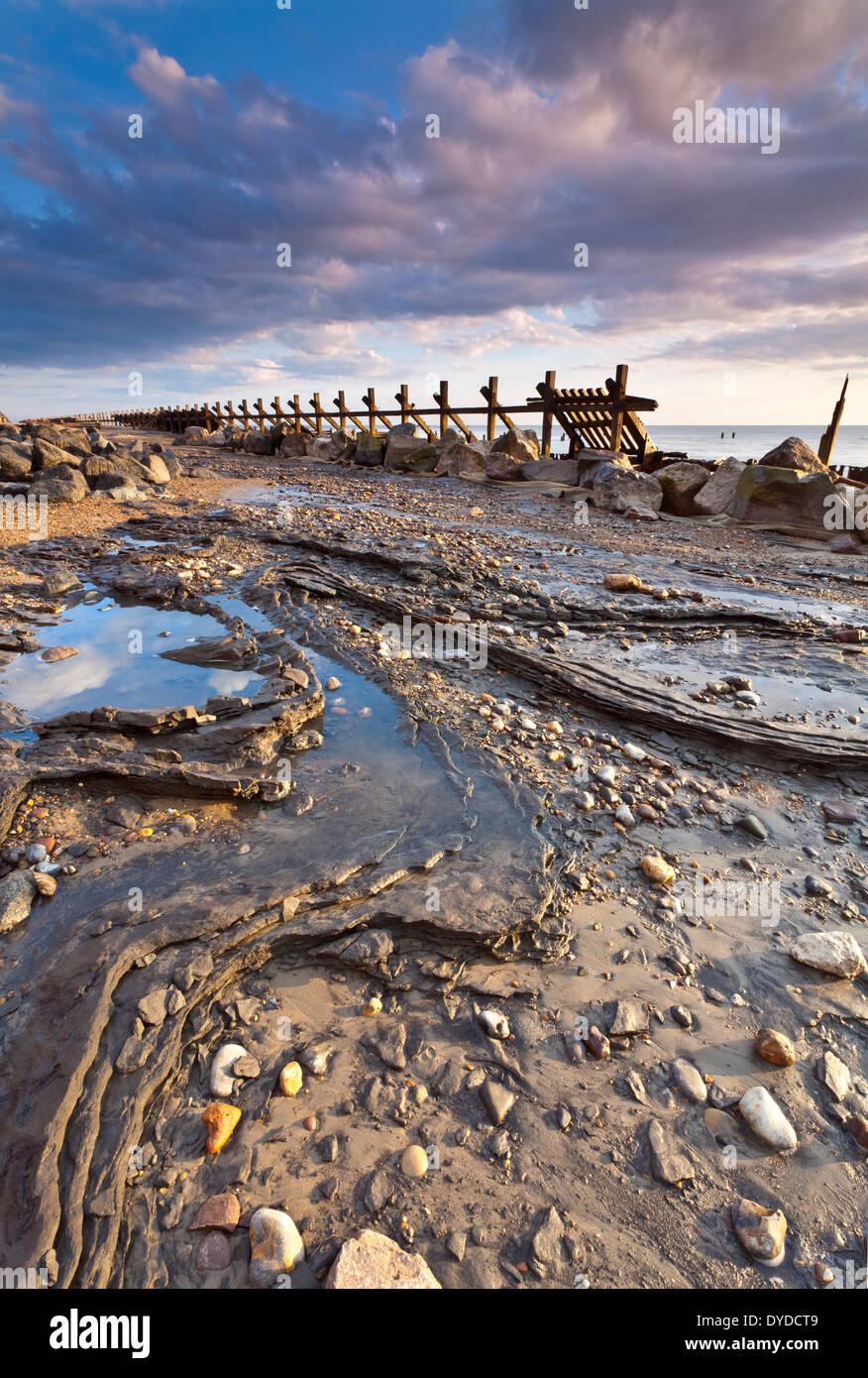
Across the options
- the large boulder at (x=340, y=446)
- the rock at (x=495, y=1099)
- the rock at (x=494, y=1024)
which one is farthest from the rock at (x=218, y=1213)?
the large boulder at (x=340, y=446)

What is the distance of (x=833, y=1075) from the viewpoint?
2160 mm

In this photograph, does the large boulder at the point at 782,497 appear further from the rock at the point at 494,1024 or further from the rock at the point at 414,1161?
the rock at the point at 414,1161

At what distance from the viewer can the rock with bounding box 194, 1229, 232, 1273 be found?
1.65 metres

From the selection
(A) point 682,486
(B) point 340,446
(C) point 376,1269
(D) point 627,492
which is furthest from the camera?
(B) point 340,446

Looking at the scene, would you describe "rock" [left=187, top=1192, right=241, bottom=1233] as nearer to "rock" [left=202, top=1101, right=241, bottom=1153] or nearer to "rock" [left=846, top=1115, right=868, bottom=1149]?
"rock" [left=202, top=1101, right=241, bottom=1153]

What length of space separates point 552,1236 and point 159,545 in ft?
33.6

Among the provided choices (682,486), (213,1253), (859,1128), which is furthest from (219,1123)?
(682,486)

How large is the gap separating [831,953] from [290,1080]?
2350 mm

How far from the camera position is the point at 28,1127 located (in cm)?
188

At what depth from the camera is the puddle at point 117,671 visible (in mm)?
4871

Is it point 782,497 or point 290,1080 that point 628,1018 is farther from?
point 782,497

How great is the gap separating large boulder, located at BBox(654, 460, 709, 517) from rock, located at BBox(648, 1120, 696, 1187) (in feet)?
47.5

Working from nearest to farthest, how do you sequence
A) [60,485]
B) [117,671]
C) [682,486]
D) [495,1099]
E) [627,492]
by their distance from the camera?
[495,1099], [117,671], [60,485], [682,486], [627,492]

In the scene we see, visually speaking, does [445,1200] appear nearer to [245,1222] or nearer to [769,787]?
[245,1222]
